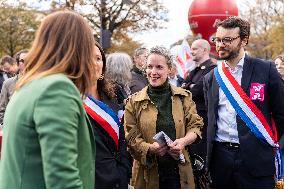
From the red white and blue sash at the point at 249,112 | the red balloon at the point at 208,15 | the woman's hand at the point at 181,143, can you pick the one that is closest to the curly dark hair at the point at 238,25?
the red white and blue sash at the point at 249,112

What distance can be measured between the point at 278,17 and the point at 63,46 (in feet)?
145

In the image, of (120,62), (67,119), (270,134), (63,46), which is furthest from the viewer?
→ (120,62)

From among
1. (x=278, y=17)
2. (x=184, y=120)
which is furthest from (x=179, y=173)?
(x=278, y=17)

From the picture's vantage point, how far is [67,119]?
2.04m

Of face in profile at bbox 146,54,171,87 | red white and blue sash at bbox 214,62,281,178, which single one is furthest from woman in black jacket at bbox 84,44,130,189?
red white and blue sash at bbox 214,62,281,178

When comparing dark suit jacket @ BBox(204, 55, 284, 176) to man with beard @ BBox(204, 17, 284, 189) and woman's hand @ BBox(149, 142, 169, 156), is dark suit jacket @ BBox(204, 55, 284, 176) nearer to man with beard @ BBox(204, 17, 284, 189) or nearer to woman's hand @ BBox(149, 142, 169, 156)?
man with beard @ BBox(204, 17, 284, 189)

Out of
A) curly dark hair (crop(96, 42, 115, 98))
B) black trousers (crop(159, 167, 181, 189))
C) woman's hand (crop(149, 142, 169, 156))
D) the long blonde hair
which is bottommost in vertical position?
black trousers (crop(159, 167, 181, 189))

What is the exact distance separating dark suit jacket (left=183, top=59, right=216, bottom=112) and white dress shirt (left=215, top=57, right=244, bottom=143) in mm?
1508

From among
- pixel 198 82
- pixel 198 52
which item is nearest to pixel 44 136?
pixel 198 82

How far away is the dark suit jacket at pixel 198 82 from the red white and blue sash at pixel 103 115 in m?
2.36

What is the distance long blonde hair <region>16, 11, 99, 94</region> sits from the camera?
2213 mm

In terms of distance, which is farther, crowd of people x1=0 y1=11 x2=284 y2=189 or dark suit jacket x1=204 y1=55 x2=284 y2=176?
dark suit jacket x1=204 y1=55 x2=284 y2=176

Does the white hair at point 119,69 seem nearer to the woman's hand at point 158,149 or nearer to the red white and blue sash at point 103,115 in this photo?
the woman's hand at point 158,149

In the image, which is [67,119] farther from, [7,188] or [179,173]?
[179,173]
